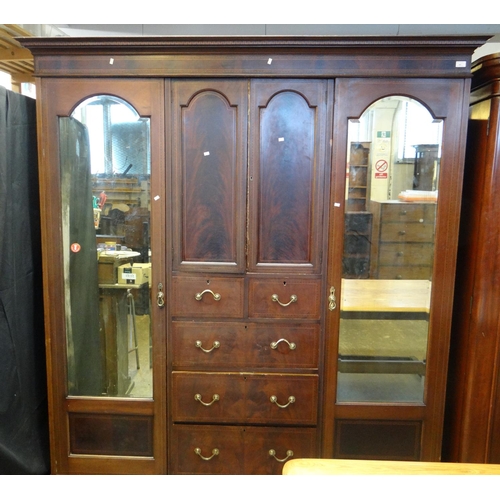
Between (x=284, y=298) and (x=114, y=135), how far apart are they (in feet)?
2.96

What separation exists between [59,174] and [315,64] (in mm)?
1025

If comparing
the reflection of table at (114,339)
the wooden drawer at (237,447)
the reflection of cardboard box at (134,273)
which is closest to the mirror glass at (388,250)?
the wooden drawer at (237,447)

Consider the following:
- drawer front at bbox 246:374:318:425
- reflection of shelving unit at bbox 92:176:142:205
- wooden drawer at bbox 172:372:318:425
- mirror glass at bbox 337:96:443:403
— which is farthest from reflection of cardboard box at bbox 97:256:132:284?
mirror glass at bbox 337:96:443:403

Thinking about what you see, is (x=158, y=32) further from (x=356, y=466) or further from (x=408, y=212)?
(x=356, y=466)

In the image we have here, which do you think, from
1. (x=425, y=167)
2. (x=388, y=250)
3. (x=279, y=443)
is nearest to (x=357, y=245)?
(x=388, y=250)

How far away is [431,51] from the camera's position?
1493 millimetres

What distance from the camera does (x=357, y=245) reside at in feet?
5.44

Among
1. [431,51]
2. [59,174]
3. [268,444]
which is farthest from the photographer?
[268,444]

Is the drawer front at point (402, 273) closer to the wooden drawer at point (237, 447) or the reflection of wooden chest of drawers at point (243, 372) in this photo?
the reflection of wooden chest of drawers at point (243, 372)

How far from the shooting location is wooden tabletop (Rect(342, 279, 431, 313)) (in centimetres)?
168

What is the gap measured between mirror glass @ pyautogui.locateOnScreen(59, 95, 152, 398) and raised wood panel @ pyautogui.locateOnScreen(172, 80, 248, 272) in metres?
0.14

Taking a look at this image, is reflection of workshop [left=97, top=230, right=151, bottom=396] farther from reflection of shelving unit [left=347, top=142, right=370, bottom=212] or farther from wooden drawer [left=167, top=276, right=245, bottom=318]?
reflection of shelving unit [left=347, top=142, right=370, bottom=212]

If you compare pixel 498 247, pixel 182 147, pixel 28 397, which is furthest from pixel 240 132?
pixel 28 397

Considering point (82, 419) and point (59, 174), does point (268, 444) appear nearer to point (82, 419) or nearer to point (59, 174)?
point (82, 419)
